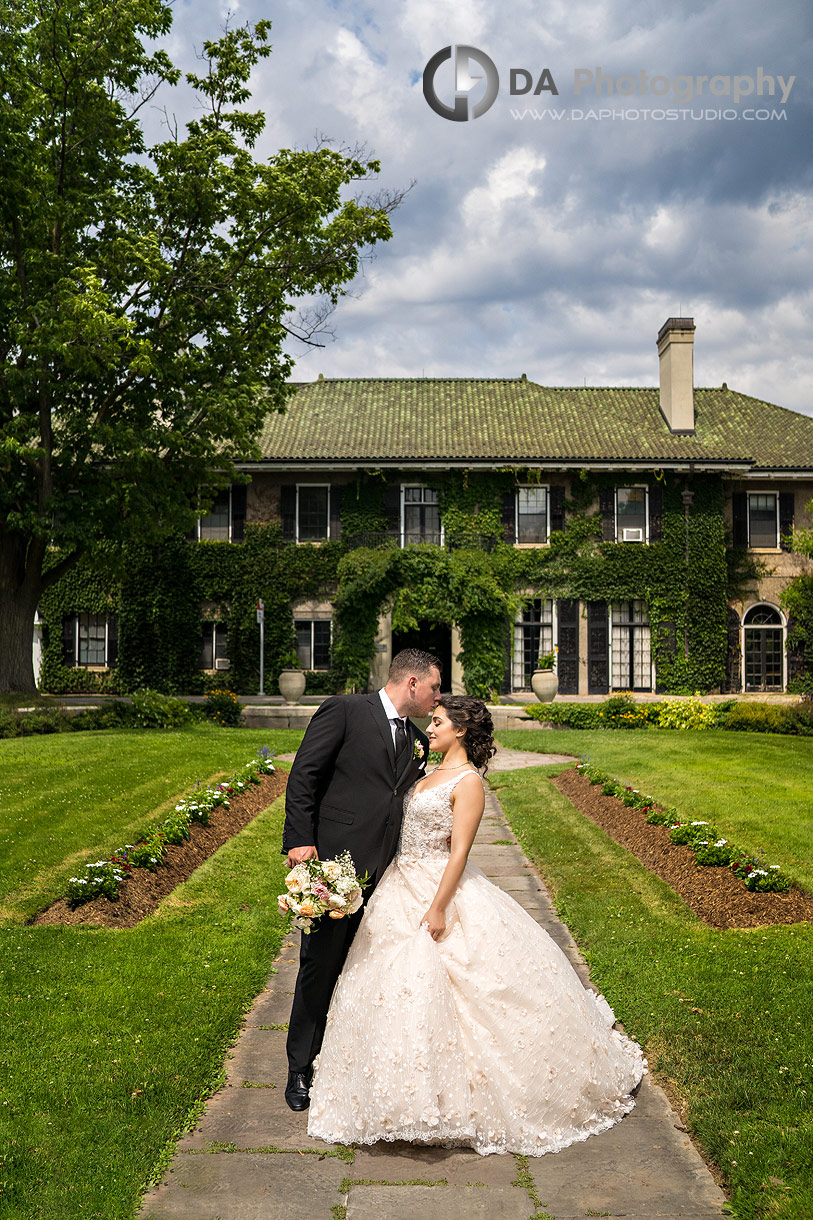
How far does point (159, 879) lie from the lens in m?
7.62

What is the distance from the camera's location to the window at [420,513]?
1085 inches

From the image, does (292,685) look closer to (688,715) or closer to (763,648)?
(688,715)

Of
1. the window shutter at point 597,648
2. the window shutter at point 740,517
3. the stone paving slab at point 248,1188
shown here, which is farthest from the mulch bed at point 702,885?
the window shutter at point 740,517

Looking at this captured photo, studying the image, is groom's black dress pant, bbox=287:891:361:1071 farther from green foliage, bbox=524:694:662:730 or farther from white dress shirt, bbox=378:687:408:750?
green foliage, bbox=524:694:662:730

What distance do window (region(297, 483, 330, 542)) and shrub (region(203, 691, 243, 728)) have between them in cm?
848

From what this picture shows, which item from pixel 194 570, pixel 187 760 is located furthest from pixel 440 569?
pixel 187 760

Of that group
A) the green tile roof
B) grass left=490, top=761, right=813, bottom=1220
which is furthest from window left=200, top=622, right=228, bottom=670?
grass left=490, top=761, right=813, bottom=1220

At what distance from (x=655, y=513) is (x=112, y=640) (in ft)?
54.9

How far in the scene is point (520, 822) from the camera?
10344mm

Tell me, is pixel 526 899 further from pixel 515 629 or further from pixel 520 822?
pixel 515 629

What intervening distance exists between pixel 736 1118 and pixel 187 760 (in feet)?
35.4

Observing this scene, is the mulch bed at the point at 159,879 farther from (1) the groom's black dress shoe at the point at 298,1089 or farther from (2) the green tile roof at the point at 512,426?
(2) the green tile roof at the point at 512,426

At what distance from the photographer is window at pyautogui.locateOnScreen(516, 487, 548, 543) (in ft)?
90.1

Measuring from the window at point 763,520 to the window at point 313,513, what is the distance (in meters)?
12.9
